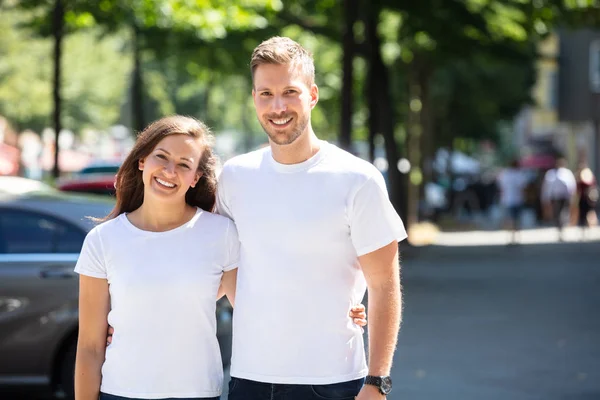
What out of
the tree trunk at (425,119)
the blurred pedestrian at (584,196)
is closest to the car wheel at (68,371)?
the blurred pedestrian at (584,196)

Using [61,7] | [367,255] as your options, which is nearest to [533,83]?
[61,7]

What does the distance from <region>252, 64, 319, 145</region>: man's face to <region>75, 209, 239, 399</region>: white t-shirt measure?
431 millimetres

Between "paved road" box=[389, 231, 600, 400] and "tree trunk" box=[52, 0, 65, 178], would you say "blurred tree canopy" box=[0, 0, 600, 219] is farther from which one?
"paved road" box=[389, 231, 600, 400]

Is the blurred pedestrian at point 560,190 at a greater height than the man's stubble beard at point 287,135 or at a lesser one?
greater

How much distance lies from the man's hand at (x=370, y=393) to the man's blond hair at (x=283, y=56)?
3.12ft

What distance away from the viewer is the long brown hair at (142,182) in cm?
393

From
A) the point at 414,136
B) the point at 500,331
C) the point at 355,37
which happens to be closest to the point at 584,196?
the point at 355,37

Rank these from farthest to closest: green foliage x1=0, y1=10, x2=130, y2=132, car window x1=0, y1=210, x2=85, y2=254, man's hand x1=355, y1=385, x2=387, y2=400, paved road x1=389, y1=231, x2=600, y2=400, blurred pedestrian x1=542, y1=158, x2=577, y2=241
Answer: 1. green foliage x1=0, y1=10, x2=130, y2=132
2. blurred pedestrian x1=542, y1=158, x2=577, y2=241
3. paved road x1=389, y1=231, x2=600, y2=400
4. car window x1=0, y1=210, x2=85, y2=254
5. man's hand x1=355, y1=385, x2=387, y2=400

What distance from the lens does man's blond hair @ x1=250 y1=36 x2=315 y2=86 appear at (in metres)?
3.76

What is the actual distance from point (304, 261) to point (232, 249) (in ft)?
Result: 0.90

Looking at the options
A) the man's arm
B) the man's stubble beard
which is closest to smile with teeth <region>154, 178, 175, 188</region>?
the man's stubble beard

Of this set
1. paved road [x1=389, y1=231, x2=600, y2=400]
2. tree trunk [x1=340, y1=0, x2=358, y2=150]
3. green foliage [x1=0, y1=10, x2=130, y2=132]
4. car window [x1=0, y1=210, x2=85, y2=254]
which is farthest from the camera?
green foliage [x1=0, y1=10, x2=130, y2=132]

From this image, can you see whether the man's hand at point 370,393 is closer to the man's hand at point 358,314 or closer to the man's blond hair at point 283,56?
the man's hand at point 358,314

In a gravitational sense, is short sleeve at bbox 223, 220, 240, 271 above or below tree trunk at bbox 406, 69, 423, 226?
below
